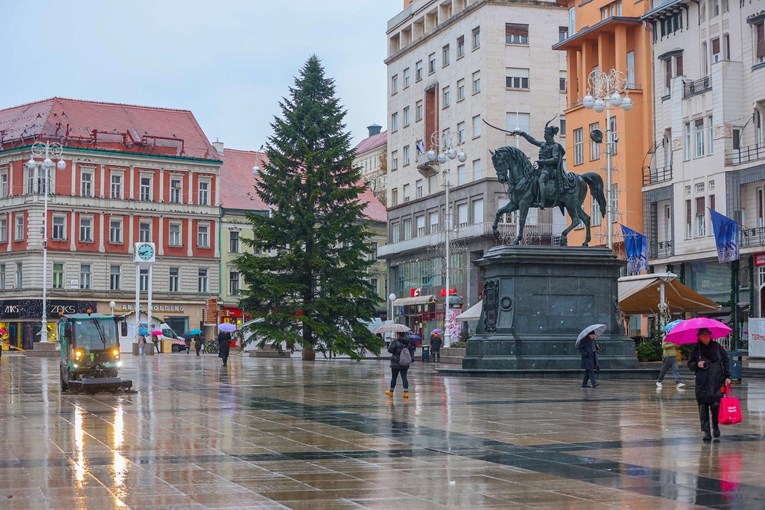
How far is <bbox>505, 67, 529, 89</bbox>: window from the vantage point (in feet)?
251

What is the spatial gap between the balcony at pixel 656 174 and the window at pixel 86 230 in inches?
1770

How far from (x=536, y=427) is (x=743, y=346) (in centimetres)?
3751

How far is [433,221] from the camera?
3260 inches

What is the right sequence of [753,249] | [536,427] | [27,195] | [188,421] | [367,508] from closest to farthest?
[367,508]
[536,427]
[188,421]
[753,249]
[27,195]

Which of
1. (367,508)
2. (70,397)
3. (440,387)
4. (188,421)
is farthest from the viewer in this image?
→ (440,387)

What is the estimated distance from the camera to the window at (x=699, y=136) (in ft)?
183

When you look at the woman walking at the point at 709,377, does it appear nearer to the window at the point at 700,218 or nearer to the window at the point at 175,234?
the window at the point at 700,218

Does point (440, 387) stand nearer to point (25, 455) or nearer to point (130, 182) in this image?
point (25, 455)

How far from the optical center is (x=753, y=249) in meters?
52.2

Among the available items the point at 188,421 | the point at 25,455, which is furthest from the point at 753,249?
the point at 25,455

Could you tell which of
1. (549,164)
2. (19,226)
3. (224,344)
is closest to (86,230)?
(19,226)

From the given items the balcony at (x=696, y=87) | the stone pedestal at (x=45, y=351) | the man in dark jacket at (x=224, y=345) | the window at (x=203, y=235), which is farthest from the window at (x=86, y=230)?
the balcony at (x=696, y=87)

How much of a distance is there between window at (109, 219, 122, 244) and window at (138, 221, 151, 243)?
1.50 m

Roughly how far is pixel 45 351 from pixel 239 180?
1445 inches
